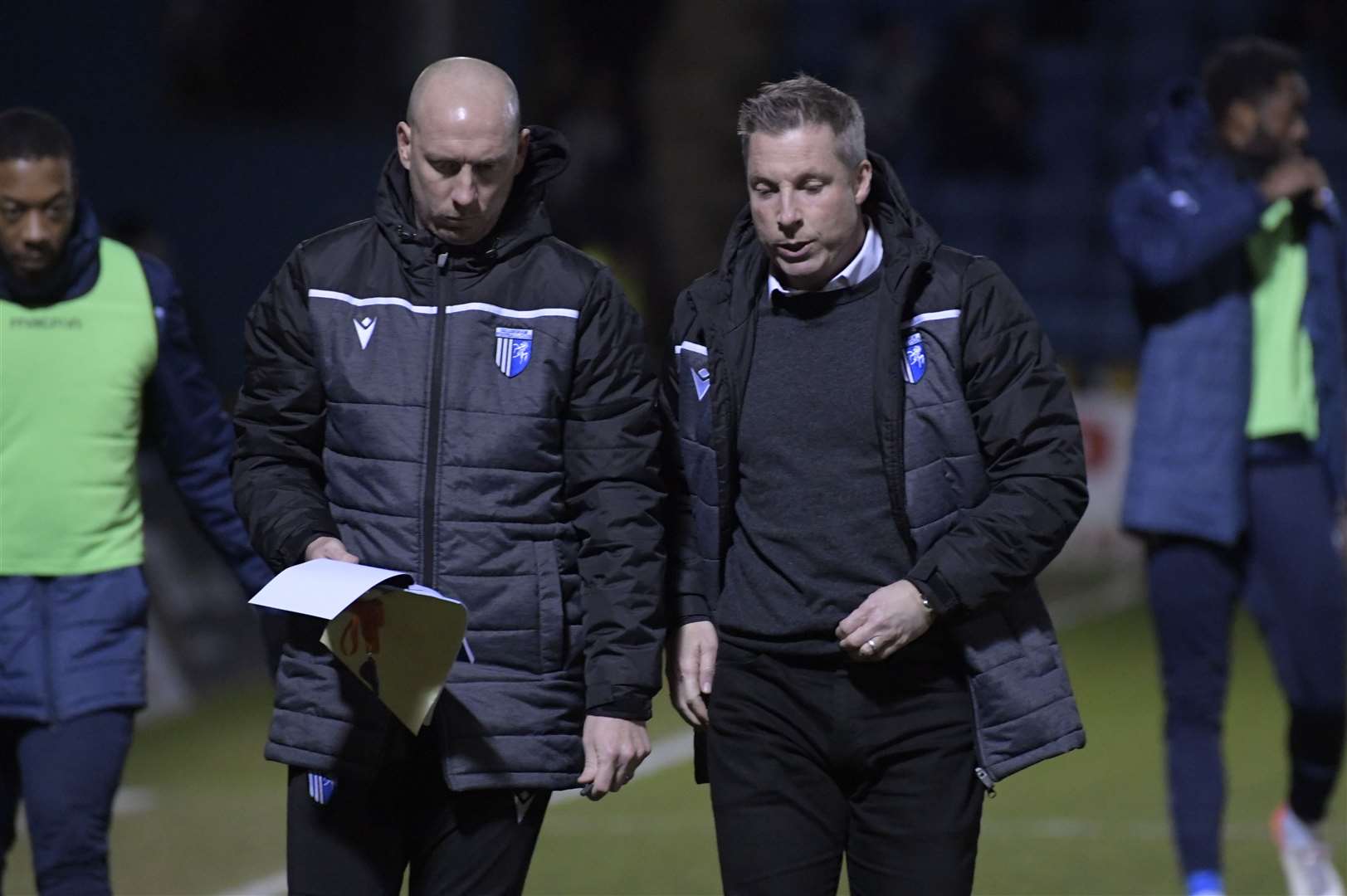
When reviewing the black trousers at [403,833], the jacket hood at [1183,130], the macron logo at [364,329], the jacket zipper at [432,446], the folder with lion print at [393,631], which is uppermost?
the jacket hood at [1183,130]

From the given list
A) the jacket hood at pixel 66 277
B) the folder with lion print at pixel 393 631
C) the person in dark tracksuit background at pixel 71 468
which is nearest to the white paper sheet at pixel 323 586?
the folder with lion print at pixel 393 631

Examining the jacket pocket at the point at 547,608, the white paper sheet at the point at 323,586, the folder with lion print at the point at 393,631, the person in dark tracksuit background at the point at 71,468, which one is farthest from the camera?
the person in dark tracksuit background at the point at 71,468

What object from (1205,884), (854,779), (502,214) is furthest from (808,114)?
(1205,884)

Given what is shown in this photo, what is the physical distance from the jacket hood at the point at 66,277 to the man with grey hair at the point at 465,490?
3.08 feet

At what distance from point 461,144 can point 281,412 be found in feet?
2.00

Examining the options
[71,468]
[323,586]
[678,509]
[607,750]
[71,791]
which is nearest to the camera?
[323,586]

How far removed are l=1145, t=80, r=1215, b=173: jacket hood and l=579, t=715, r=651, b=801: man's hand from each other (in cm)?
283

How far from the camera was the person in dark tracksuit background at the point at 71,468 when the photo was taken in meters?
4.94

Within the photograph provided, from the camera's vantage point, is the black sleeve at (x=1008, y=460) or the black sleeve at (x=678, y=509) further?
the black sleeve at (x=678, y=509)

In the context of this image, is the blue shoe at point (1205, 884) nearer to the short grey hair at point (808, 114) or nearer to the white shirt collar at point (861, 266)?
the white shirt collar at point (861, 266)

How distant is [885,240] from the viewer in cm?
430

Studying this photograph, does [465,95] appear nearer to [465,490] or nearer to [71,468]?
[465,490]

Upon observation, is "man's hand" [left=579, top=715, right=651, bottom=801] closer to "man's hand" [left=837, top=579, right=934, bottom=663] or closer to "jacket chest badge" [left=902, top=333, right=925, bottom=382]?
"man's hand" [left=837, top=579, right=934, bottom=663]

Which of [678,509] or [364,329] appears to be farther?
[678,509]
